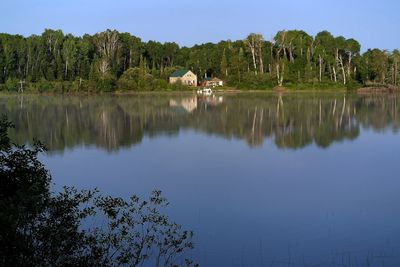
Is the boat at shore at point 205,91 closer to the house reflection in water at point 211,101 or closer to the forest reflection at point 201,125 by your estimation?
the house reflection in water at point 211,101

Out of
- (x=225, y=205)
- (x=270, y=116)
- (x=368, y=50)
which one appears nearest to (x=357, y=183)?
(x=225, y=205)

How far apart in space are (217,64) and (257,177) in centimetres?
6593

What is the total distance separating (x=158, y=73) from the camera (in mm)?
75562

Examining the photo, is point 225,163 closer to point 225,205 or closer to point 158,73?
point 225,205

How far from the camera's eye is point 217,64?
79312 mm

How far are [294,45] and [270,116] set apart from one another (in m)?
45.7

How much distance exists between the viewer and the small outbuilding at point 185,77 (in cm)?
7419

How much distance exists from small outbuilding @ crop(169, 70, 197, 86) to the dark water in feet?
145

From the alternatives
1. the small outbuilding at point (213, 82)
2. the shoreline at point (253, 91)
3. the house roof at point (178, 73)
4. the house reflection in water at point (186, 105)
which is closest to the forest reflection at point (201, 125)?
the house reflection in water at point (186, 105)

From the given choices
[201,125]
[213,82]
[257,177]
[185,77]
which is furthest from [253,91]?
[257,177]

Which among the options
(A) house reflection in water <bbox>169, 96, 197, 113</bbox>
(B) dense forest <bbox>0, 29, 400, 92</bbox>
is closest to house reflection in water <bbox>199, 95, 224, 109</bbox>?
(A) house reflection in water <bbox>169, 96, 197, 113</bbox>

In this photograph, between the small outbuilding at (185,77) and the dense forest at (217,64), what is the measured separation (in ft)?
4.85

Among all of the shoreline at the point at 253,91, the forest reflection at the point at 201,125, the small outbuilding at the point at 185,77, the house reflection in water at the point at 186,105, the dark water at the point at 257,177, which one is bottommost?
the dark water at the point at 257,177

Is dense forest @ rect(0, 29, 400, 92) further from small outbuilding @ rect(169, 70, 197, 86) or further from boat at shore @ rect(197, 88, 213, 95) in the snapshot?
boat at shore @ rect(197, 88, 213, 95)
